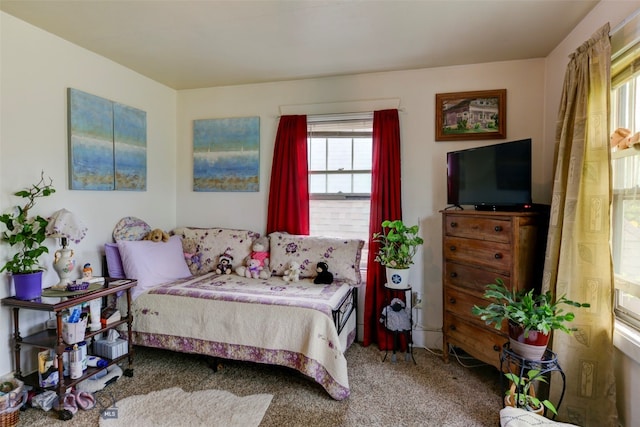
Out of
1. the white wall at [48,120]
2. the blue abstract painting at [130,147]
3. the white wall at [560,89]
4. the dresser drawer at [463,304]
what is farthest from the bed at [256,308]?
the white wall at [560,89]

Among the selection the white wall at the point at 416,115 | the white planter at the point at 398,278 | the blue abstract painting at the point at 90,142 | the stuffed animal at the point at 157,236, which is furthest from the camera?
the stuffed animal at the point at 157,236

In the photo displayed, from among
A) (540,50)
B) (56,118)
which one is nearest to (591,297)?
(540,50)

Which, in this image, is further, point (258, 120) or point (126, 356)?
point (258, 120)

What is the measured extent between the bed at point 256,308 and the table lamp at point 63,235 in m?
0.43

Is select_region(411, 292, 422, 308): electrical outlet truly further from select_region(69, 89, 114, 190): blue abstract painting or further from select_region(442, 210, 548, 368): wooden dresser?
select_region(69, 89, 114, 190): blue abstract painting

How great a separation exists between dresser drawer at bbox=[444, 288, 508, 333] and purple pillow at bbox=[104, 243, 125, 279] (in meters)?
2.63

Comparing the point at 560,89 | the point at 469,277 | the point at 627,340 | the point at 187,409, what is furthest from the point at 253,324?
the point at 560,89

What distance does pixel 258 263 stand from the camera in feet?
9.66

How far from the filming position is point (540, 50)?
2496 millimetres

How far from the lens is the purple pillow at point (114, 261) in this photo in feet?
8.61

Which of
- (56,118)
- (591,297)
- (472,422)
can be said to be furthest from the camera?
(56,118)

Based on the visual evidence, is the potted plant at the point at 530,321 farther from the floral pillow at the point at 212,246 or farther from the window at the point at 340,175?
the floral pillow at the point at 212,246

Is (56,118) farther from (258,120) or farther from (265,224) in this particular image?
(265,224)

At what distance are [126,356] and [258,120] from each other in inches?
91.7
